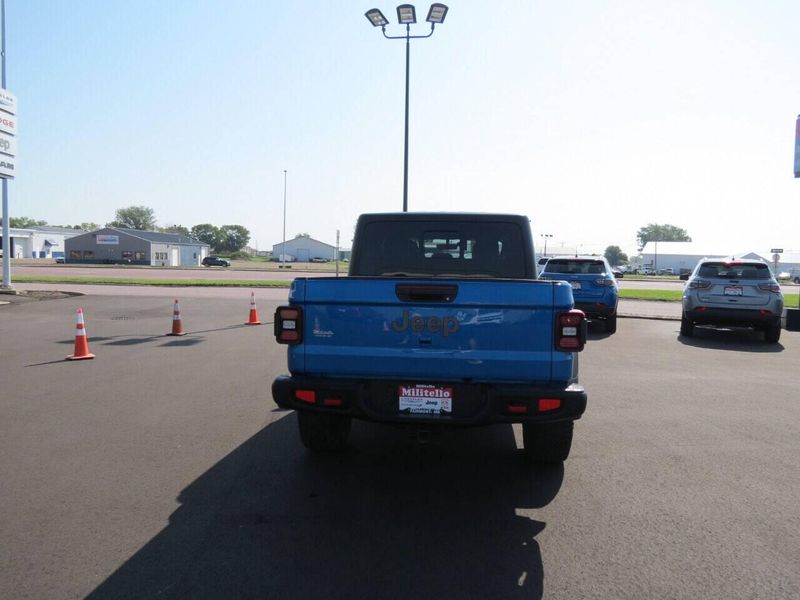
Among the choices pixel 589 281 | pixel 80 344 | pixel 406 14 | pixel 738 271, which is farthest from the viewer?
pixel 406 14

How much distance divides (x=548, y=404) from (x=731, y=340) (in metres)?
11.7

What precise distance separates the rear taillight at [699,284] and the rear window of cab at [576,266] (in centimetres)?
182

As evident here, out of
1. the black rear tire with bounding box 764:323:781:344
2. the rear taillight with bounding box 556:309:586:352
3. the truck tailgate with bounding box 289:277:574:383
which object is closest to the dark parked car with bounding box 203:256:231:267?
the black rear tire with bounding box 764:323:781:344

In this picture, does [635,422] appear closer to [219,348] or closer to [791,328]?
[219,348]

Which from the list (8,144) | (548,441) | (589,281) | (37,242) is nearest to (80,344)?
(548,441)

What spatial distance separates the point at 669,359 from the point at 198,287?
80.1 feet

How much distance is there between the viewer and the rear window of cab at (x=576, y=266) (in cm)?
1409

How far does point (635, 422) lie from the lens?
21.0 ft

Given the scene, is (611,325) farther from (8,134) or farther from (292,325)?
(8,134)

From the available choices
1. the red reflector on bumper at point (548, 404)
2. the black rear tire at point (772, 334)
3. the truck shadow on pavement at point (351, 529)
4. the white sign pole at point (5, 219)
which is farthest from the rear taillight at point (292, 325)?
the white sign pole at point (5, 219)

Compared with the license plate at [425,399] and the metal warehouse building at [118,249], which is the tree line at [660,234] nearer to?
the metal warehouse building at [118,249]

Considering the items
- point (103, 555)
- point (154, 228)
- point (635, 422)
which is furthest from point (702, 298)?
point (154, 228)

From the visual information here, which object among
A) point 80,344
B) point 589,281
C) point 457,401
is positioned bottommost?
point 80,344

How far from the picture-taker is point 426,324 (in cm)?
422
